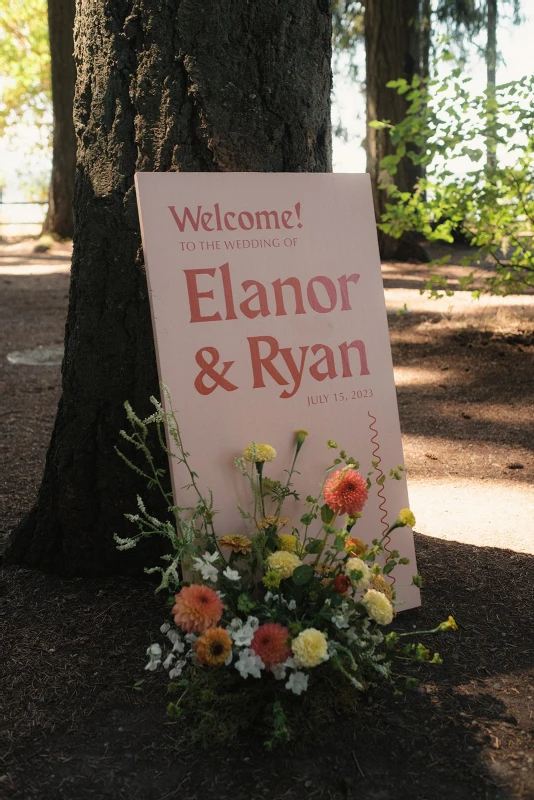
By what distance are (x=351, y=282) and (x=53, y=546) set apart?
1.41 m

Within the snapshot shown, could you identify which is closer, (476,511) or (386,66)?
(476,511)

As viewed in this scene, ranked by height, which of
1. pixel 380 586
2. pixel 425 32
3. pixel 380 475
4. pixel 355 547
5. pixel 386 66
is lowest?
pixel 380 586

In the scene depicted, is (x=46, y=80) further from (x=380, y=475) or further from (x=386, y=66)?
(x=380, y=475)

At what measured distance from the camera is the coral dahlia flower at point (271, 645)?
1998 millimetres

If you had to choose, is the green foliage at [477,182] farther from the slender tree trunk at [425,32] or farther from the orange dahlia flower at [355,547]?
the slender tree trunk at [425,32]

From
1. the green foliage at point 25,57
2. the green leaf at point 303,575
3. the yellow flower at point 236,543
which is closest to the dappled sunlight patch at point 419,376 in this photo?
the yellow flower at point 236,543

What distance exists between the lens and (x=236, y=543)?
2281 mm

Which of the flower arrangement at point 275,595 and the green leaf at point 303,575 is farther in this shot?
the green leaf at point 303,575

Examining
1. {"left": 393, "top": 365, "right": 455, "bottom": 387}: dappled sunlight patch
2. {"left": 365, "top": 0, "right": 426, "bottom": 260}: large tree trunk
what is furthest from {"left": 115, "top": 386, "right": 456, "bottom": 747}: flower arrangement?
{"left": 365, "top": 0, "right": 426, "bottom": 260}: large tree trunk

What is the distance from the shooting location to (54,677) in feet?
7.79

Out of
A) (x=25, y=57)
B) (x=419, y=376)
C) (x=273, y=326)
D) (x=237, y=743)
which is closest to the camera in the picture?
(x=237, y=743)

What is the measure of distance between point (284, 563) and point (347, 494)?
0.27 meters

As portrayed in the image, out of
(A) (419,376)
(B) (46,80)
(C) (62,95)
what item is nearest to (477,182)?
(A) (419,376)

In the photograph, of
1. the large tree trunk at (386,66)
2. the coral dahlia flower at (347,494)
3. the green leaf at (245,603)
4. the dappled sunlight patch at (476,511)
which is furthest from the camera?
the large tree trunk at (386,66)
